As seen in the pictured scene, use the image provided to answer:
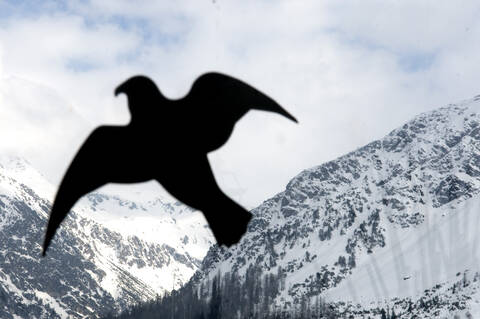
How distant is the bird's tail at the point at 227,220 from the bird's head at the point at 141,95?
1.19 ft

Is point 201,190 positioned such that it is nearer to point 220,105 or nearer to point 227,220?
point 227,220

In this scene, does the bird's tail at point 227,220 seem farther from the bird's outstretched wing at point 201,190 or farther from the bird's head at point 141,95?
the bird's head at point 141,95

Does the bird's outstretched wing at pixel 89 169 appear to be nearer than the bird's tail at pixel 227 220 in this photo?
Yes

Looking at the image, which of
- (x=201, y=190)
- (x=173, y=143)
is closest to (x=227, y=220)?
(x=201, y=190)

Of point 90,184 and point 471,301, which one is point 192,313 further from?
point 90,184

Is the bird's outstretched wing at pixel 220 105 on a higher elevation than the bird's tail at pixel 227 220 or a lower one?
higher

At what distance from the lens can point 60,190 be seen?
73.2 inches

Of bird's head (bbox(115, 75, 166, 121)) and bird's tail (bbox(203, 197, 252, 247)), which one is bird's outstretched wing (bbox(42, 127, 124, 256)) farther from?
bird's tail (bbox(203, 197, 252, 247))

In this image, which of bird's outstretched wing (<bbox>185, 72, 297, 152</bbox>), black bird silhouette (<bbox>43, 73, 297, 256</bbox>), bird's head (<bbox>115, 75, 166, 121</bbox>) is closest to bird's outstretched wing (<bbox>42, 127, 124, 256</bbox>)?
black bird silhouette (<bbox>43, 73, 297, 256</bbox>)

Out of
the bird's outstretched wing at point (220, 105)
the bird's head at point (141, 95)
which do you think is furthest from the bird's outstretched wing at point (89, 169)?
the bird's outstretched wing at point (220, 105)

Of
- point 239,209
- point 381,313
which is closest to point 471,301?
point 381,313

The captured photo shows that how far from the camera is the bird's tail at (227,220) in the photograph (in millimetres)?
2061

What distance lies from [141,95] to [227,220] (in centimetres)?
48

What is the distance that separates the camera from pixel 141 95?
2.07 meters
